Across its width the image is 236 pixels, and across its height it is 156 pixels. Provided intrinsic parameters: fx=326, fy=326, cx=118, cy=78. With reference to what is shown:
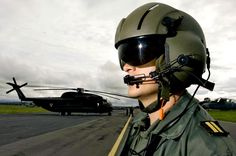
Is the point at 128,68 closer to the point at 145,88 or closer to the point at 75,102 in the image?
the point at 145,88

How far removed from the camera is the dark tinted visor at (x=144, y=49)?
2289 millimetres

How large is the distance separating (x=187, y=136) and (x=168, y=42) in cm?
77

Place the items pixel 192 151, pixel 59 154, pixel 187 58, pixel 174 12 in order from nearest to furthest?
1. pixel 192 151
2. pixel 187 58
3. pixel 174 12
4. pixel 59 154

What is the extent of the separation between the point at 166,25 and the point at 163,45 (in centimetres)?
14

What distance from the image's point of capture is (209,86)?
2.41 metres

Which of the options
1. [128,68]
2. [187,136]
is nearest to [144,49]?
[128,68]

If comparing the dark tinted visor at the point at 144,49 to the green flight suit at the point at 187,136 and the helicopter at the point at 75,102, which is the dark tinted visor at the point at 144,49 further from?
the helicopter at the point at 75,102

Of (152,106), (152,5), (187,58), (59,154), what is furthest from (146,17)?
(59,154)

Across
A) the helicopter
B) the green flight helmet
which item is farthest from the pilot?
the helicopter

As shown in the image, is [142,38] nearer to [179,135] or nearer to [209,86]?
[209,86]

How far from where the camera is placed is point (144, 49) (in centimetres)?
230

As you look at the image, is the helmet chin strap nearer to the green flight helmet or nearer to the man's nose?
the green flight helmet

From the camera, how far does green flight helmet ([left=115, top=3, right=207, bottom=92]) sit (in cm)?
227

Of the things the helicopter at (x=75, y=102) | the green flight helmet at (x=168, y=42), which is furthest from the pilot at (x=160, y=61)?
the helicopter at (x=75, y=102)
